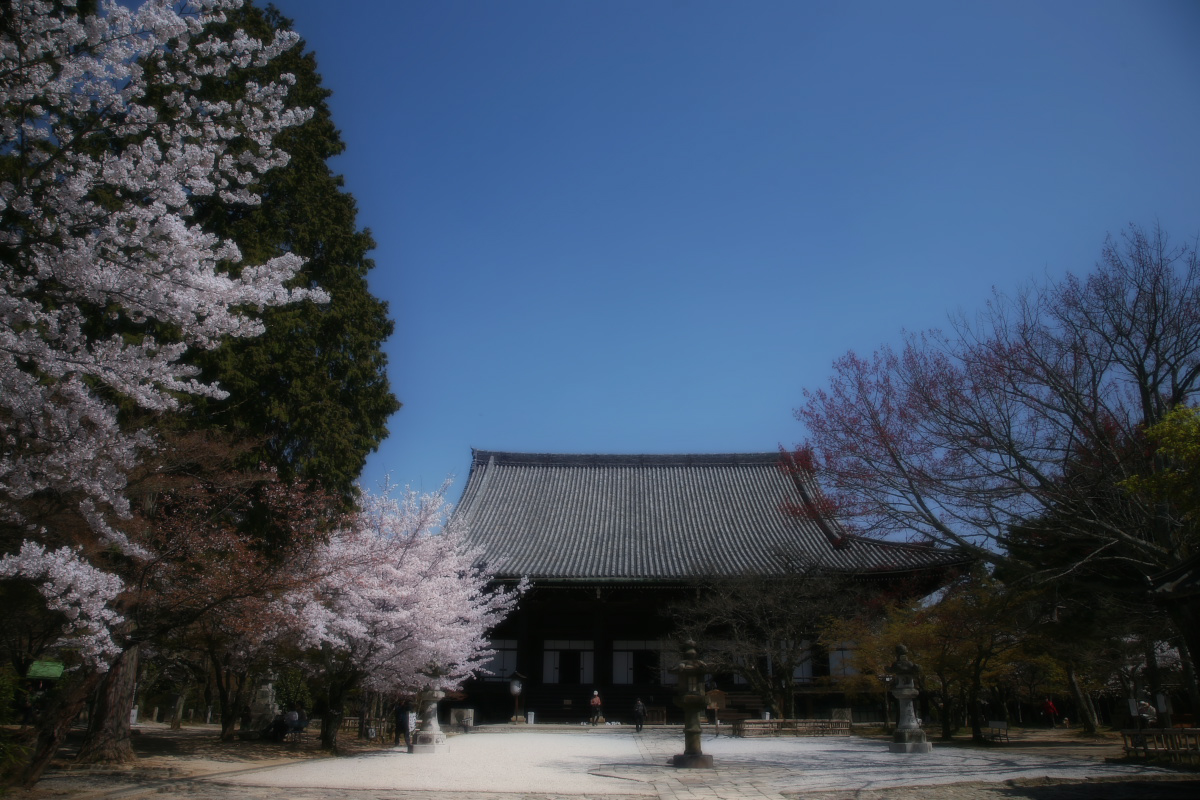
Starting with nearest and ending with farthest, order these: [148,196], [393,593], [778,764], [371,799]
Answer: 1. [148,196]
2. [371,799]
3. [778,764]
4. [393,593]

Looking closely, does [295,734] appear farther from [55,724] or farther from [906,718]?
[906,718]

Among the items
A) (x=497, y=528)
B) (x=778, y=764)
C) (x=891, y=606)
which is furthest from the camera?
(x=497, y=528)

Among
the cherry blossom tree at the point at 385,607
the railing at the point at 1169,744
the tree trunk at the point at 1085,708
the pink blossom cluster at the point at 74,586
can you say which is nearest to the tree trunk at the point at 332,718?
the cherry blossom tree at the point at 385,607

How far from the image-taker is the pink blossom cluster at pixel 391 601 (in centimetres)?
1166

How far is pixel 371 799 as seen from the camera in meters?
7.98

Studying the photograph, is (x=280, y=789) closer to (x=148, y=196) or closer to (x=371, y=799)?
(x=371, y=799)

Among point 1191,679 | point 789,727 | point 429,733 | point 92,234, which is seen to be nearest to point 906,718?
point 1191,679

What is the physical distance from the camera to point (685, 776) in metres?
9.70

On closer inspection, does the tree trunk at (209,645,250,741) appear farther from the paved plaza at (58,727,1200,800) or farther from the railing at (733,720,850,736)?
the railing at (733,720,850,736)

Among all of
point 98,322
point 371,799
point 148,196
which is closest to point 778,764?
point 371,799

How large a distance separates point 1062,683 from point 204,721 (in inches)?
1116

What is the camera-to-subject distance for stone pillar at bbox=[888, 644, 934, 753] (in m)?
12.6

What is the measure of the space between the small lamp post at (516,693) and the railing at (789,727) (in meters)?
6.88

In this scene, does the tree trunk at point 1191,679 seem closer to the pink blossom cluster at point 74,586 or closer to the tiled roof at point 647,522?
the tiled roof at point 647,522
